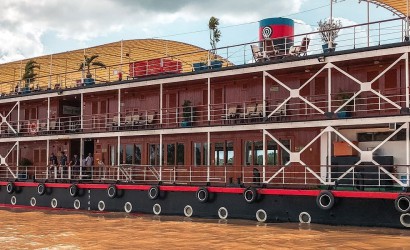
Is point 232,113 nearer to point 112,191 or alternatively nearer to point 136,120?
point 136,120

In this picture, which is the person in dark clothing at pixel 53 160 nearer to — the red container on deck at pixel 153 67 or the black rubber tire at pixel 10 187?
the black rubber tire at pixel 10 187

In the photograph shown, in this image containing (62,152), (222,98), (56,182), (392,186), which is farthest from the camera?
(62,152)

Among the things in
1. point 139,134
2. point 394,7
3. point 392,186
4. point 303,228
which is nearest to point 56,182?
point 139,134

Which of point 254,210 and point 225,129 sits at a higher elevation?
point 225,129

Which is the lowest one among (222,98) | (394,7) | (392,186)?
(392,186)

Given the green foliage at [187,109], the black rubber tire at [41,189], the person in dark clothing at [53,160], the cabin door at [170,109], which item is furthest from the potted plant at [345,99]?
the person in dark clothing at [53,160]

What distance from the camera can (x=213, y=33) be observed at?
1812 inches

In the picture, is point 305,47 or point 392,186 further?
point 305,47

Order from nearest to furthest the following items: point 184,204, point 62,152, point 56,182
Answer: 1. point 184,204
2. point 56,182
3. point 62,152

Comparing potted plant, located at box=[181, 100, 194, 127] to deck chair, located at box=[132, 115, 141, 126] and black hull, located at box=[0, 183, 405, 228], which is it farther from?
black hull, located at box=[0, 183, 405, 228]

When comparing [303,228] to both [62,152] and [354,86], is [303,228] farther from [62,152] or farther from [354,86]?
[62,152]

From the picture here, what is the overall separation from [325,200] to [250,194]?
2852mm

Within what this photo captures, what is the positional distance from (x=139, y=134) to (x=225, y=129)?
4616 mm

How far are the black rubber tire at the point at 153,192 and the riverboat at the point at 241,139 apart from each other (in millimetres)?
64
